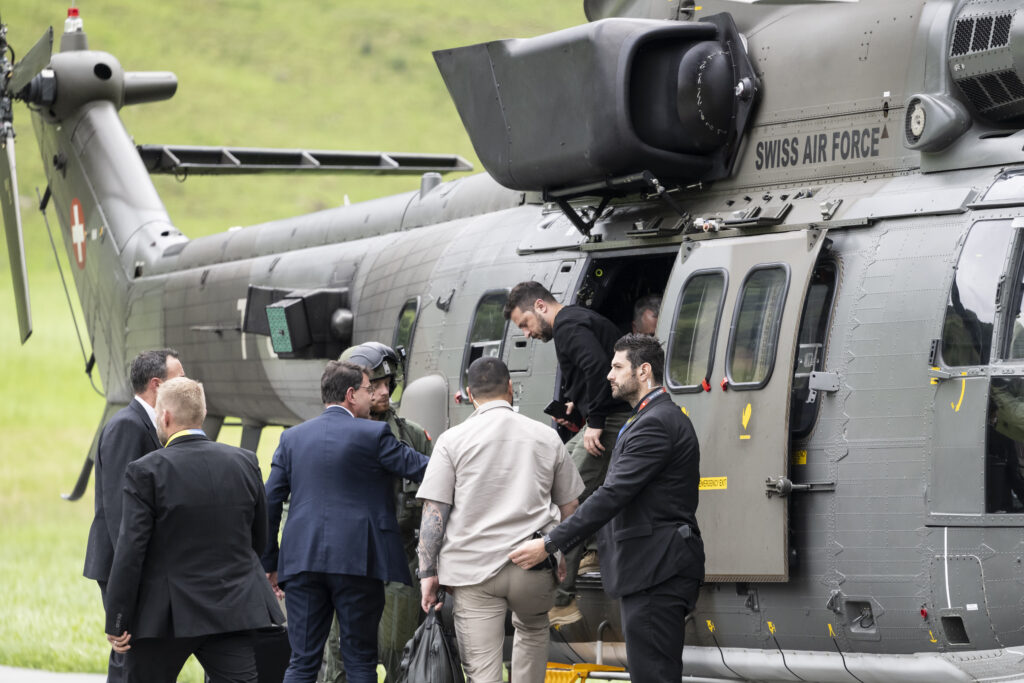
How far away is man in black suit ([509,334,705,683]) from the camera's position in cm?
531

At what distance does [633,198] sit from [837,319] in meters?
1.60

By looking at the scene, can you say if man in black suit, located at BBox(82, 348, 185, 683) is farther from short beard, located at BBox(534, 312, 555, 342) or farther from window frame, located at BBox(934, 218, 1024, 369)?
window frame, located at BBox(934, 218, 1024, 369)

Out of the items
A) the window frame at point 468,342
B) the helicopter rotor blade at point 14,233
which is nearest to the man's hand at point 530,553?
the window frame at point 468,342

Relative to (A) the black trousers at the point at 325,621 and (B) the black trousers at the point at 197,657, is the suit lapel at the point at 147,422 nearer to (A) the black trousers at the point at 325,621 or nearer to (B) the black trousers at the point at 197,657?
(A) the black trousers at the point at 325,621

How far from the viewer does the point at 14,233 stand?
11172mm

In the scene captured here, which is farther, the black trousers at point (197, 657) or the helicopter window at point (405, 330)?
the helicopter window at point (405, 330)

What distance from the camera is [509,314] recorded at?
6.60 m

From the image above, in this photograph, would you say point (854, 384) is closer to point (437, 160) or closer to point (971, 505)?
point (971, 505)

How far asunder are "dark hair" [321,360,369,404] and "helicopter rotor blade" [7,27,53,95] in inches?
264

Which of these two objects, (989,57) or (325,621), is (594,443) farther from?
(989,57)

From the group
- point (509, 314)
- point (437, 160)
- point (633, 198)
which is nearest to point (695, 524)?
point (509, 314)

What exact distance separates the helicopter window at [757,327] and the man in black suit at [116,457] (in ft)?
8.61

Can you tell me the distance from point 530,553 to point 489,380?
0.77 meters

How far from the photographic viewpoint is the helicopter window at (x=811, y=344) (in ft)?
18.6
